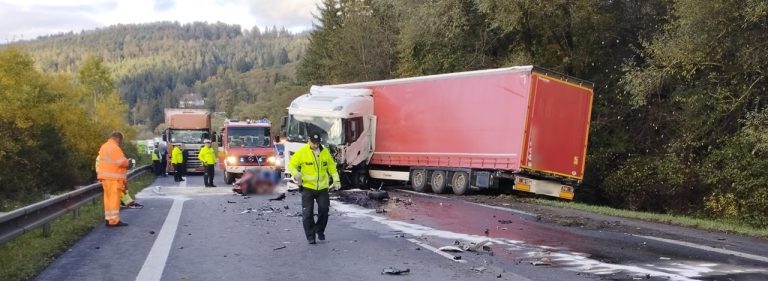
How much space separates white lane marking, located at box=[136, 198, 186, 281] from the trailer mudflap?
891 cm

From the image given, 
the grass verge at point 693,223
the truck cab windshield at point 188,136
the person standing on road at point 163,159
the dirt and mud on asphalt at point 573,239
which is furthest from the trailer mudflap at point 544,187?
the person standing on road at point 163,159

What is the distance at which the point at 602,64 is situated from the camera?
2617cm

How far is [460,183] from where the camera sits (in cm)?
1995

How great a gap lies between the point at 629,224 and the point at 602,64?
14879mm

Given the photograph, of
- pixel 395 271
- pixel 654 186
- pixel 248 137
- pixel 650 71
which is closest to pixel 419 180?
pixel 650 71

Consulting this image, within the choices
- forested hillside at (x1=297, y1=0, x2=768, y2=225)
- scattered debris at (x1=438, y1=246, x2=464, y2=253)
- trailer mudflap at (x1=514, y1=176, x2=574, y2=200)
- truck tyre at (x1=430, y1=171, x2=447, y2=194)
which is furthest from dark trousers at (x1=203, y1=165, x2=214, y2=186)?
scattered debris at (x1=438, y1=246, x2=464, y2=253)

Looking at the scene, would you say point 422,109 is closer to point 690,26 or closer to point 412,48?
point 690,26

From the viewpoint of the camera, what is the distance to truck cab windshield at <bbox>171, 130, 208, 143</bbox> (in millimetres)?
33625

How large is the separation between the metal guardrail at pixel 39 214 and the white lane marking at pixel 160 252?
5.28 ft

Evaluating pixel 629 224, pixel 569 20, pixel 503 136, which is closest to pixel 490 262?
pixel 629 224

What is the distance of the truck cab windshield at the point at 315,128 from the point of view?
2127 cm

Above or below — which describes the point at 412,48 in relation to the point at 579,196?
above

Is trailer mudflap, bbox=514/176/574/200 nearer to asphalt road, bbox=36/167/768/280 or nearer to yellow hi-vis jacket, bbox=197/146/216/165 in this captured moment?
asphalt road, bbox=36/167/768/280

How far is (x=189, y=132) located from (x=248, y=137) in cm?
805
